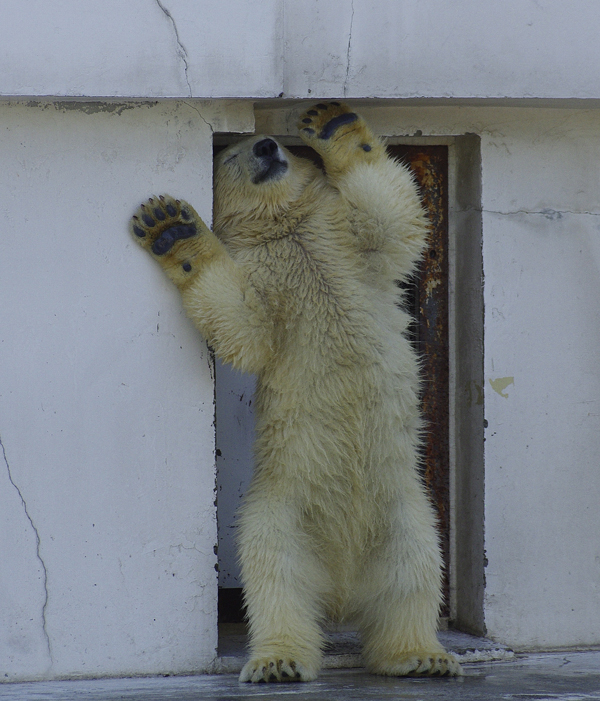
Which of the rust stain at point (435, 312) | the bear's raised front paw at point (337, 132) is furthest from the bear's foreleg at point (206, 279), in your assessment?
the rust stain at point (435, 312)

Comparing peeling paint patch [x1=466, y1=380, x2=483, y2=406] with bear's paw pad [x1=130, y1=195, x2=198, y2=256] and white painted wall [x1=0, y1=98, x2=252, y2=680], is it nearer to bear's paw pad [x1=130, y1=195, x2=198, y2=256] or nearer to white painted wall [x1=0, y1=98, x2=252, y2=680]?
white painted wall [x1=0, y1=98, x2=252, y2=680]

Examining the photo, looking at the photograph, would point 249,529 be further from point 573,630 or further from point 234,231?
point 573,630

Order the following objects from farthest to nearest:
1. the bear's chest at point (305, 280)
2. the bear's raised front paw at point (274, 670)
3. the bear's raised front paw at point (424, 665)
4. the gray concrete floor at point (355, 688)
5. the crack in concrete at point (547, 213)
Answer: the crack in concrete at point (547, 213) < the bear's chest at point (305, 280) < the bear's raised front paw at point (424, 665) < the bear's raised front paw at point (274, 670) < the gray concrete floor at point (355, 688)

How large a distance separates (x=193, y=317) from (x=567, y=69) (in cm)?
174

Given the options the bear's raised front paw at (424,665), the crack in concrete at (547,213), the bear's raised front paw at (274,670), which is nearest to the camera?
the bear's raised front paw at (274,670)

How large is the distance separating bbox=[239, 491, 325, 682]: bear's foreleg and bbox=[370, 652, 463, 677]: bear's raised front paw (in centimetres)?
28

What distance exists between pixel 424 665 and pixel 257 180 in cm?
186

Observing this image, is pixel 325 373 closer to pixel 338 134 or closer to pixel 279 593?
pixel 279 593

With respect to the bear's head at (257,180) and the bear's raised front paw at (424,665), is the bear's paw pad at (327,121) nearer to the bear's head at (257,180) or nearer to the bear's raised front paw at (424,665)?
the bear's head at (257,180)

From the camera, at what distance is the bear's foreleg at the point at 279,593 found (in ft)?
9.90

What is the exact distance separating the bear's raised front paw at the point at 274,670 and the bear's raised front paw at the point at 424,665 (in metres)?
0.32

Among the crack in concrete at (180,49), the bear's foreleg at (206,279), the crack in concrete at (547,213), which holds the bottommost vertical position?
the bear's foreleg at (206,279)

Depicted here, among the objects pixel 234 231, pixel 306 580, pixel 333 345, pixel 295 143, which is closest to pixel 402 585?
pixel 306 580

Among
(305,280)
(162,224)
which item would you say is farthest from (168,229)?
(305,280)
